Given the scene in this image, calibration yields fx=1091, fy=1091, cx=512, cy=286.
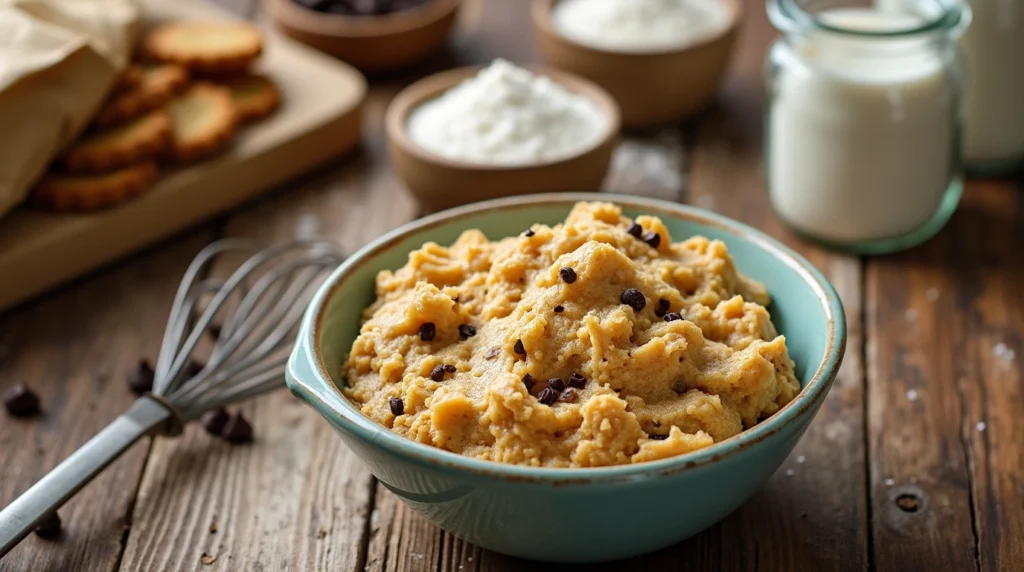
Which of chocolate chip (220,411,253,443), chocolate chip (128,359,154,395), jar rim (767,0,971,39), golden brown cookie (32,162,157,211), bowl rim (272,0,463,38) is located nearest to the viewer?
chocolate chip (220,411,253,443)

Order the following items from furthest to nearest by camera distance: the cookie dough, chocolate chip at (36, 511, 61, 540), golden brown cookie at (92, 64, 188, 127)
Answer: golden brown cookie at (92, 64, 188, 127)
chocolate chip at (36, 511, 61, 540)
the cookie dough

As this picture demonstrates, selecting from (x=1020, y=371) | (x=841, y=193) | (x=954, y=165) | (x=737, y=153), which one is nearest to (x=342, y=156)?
(x=737, y=153)

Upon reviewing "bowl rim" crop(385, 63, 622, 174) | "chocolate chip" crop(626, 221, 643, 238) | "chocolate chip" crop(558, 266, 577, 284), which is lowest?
"bowl rim" crop(385, 63, 622, 174)

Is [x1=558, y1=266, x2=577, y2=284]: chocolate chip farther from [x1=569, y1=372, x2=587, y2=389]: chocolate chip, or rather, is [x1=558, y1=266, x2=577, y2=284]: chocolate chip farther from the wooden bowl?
the wooden bowl

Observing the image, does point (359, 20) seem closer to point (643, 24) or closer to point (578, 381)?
point (643, 24)

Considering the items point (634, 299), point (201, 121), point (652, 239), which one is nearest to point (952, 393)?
point (652, 239)

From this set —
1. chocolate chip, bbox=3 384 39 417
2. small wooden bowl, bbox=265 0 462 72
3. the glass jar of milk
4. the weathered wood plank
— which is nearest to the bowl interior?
the weathered wood plank

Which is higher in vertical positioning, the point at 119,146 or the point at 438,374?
the point at 438,374
